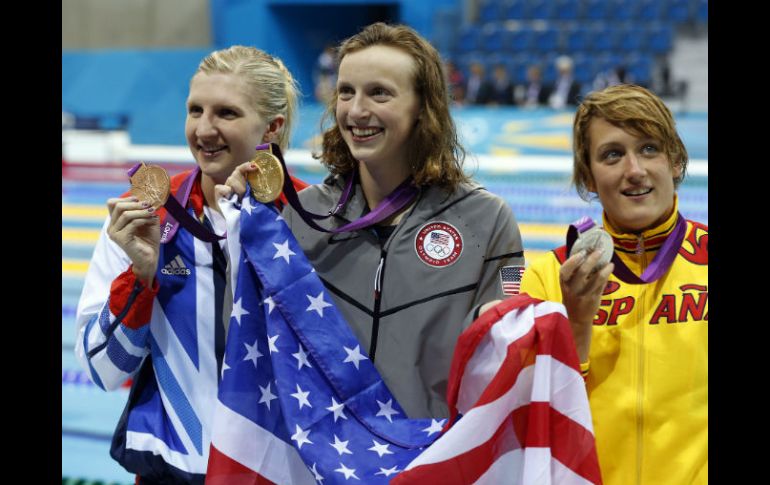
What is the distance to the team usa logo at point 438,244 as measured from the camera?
1971mm

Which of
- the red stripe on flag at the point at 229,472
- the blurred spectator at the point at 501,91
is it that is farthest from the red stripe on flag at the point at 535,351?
the blurred spectator at the point at 501,91

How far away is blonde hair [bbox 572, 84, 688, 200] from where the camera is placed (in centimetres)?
190

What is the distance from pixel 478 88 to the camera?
16.6 m

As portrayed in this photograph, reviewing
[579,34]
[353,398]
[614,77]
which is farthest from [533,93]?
[353,398]

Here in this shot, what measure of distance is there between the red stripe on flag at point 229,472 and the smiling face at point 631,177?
0.92 meters

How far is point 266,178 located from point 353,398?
0.51 m

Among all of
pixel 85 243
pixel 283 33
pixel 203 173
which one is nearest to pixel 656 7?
pixel 283 33

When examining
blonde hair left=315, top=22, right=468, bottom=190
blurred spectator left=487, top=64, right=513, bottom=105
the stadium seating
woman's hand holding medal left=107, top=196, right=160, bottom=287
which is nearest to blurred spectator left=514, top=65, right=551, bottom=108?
blurred spectator left=487, top=64, right=513, bottom=105

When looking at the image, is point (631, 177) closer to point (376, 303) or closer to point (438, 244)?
point (438, 244)

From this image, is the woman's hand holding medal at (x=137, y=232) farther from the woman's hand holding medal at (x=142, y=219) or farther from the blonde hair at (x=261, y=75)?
the blonde hair at (x=261, y=75)

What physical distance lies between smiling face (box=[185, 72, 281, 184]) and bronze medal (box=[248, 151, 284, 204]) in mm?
222

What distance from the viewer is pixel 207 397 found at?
221 cm
